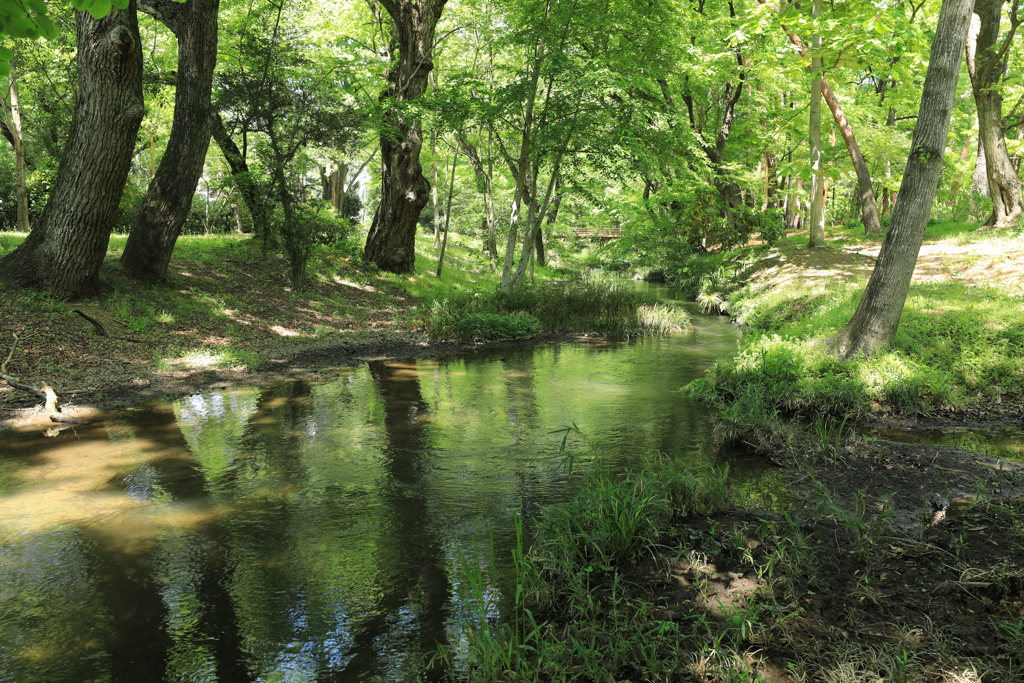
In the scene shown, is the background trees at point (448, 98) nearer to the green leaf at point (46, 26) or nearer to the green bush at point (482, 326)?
the green bush at point (482, 326)

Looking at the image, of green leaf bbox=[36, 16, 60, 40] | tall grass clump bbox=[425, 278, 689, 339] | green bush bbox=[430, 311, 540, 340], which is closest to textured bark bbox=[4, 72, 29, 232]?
tall grass clump bbox=[425, 278, 689, 339]

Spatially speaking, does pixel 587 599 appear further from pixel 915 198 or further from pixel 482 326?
pixel 482 326

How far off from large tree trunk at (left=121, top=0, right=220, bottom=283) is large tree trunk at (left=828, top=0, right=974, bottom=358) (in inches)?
452

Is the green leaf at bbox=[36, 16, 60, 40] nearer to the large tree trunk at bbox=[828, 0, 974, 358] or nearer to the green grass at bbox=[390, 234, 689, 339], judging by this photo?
the large tree trunk at bbox=[828, 0, 974, 358]

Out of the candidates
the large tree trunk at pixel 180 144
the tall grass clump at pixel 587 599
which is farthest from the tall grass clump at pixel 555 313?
the tall grass clump at pixel 587 599

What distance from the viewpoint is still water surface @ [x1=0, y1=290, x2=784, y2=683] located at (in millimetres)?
3490

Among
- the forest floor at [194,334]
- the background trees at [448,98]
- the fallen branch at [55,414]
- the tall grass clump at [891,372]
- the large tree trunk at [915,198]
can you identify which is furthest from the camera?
the background trees at [448,98]

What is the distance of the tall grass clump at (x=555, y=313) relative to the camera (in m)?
13.5

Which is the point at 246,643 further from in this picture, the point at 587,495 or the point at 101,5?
the point at 101,5

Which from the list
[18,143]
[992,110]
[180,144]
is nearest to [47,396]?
[180,144]

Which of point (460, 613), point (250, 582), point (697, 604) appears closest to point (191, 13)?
point (250, 582)

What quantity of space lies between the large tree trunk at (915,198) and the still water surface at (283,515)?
222 cm

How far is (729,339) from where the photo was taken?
13.2 metres

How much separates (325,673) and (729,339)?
1150 cm
